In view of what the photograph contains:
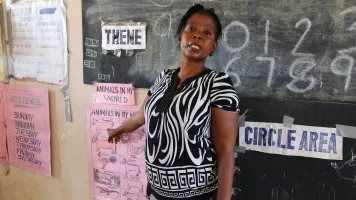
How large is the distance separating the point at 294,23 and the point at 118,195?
48.2 inches

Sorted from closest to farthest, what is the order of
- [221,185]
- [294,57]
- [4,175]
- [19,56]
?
[221,185], [294,57], [19,56], [4,175]

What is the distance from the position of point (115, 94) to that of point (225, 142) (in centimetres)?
84

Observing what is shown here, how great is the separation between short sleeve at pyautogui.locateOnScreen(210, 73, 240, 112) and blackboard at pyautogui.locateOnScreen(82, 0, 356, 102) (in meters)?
0.34

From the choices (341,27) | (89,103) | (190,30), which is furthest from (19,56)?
(341,27)

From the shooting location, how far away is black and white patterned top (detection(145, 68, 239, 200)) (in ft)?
3.26

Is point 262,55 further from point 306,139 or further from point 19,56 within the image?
point 19,56

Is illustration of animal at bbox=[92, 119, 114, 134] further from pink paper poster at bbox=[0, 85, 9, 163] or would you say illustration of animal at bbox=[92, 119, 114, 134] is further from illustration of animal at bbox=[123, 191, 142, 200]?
pink paper poster at bbox=[0, 85, 9, 163]

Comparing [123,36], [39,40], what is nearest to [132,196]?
[123,36]

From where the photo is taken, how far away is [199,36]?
3.42ft

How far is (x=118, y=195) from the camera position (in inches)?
68.8

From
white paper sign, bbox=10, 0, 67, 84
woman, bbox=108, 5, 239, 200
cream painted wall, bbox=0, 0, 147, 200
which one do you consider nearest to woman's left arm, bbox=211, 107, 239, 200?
woman, bbox=108, 5, 239, 200

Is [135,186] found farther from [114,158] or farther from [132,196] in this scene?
[114,158]

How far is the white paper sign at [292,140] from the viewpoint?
47.0 inches

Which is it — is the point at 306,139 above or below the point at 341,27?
below
